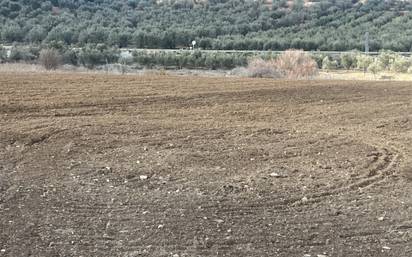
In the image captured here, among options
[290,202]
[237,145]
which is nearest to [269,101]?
[237,145]

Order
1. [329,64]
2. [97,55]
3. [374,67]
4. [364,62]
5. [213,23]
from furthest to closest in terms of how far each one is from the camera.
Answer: [213,23]
[329,64]
[364,62]
[97,55]
[374,67]

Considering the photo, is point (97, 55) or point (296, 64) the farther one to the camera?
point (97, 55)

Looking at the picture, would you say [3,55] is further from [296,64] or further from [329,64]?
[329,64]

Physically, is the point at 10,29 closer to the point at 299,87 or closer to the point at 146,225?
the point at 299,87

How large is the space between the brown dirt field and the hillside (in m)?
25.7

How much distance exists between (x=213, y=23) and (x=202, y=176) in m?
46.6

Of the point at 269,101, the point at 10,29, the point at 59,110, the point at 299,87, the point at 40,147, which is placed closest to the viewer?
the point at 40,147

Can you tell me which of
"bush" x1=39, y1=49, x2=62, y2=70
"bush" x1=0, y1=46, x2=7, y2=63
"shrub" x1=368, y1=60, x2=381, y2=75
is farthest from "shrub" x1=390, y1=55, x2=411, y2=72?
"bush" x1=0, y1=46, x2=7, y2=63

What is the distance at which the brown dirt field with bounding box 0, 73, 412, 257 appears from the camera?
5.20 m

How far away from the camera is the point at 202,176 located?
7328 mm

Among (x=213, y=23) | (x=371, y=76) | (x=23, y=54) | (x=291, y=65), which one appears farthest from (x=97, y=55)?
(x=213, y=23)

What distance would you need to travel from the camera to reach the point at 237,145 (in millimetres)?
9227

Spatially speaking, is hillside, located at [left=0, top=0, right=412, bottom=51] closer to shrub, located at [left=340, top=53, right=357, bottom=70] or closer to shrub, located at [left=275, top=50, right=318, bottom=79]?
shrub, located at [left=340, top=53, right=357, bottom=70]

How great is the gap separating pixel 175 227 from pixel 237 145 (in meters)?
3.88
